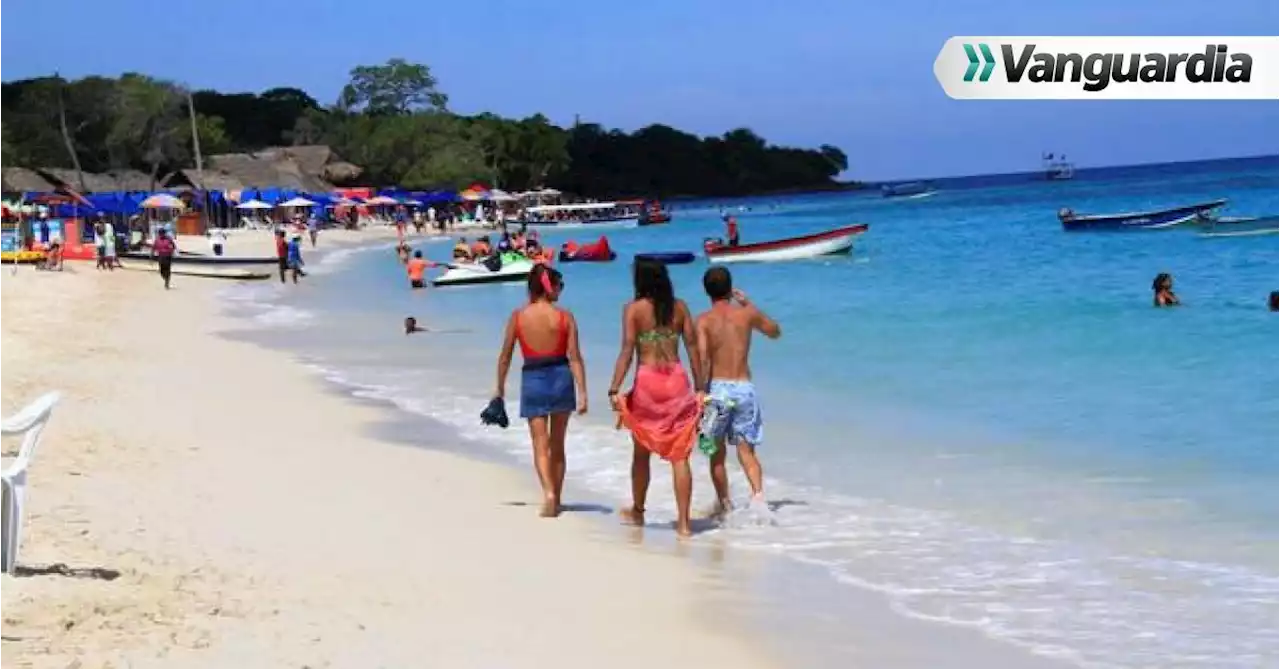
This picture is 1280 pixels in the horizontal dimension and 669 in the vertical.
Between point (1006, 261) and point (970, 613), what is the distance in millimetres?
34129

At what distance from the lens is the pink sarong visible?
287 inches

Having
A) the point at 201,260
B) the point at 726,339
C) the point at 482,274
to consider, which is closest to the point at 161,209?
the point at 201,260

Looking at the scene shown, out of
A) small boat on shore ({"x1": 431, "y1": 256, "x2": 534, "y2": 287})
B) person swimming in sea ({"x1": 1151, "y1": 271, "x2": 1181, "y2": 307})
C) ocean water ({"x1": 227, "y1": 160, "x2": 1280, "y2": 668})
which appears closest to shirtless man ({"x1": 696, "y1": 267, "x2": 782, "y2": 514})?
ocean water ({"x1": 227, "y1": 160, "x2": 1280, "y2": 668})

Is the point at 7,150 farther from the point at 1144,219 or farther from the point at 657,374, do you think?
the point at 657,374

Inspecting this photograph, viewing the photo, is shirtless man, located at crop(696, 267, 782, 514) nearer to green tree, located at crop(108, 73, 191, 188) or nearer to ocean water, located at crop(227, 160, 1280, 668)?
ocean water, located at crop(227, 160, 1280, 668)

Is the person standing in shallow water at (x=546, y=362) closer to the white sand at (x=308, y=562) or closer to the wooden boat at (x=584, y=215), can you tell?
the white sand at (x=308, y=562)

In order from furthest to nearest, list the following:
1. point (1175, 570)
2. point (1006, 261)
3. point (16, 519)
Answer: point (1006, 261) < point (1175, 570) < point (16, 519)

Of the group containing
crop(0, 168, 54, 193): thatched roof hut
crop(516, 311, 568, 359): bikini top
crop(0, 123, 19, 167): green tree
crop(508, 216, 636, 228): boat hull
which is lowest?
crop(508, 216, 636, 228): boat hull

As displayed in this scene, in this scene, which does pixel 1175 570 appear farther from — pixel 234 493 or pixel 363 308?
pixel 363 308

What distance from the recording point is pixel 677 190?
545 feet

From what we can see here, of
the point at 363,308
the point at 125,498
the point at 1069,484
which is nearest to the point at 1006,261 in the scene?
the point at 363,308

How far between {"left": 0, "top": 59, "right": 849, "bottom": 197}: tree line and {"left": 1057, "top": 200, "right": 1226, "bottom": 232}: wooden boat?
4247 cm

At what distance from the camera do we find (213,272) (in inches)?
1454

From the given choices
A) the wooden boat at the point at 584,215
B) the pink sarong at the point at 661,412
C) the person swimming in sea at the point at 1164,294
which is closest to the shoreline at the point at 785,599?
the pink sarong at the point at 661,412
